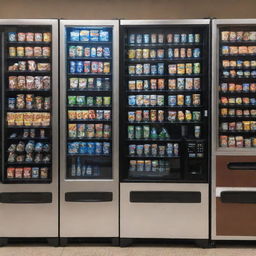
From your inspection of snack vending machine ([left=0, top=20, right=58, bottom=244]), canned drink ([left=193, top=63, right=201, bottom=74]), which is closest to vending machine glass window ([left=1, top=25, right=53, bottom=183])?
snack vending machine ([left=0, top=20, right=58, bottom=244])

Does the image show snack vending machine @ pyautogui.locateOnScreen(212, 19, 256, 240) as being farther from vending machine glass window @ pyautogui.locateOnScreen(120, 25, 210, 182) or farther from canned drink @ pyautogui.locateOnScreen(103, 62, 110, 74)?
canned drink @ pyautogui.locateOnScreen(103, 62, 110, 74)

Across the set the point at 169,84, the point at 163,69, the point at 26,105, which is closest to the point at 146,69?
the point at 163,69

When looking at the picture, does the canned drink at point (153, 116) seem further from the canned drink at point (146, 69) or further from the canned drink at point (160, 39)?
the canned drink at point (160, 39)

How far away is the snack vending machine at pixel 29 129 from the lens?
3736 mm

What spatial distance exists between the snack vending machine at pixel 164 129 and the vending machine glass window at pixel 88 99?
8.3 inches

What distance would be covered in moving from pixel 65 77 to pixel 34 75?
16.6 inches

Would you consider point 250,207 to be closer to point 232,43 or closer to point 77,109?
point 232,43

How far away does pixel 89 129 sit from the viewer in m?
3.88

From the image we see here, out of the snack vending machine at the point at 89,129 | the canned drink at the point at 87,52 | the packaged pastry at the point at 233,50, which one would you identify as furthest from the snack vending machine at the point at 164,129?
the canned drink at the point at 87,52

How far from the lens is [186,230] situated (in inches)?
147

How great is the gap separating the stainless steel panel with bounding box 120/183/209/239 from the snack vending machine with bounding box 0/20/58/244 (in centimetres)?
73

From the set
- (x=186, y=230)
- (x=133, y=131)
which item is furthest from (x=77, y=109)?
(x=186, y=230)

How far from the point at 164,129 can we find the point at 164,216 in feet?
2.99

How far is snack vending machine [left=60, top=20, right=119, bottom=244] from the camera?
374 cm
